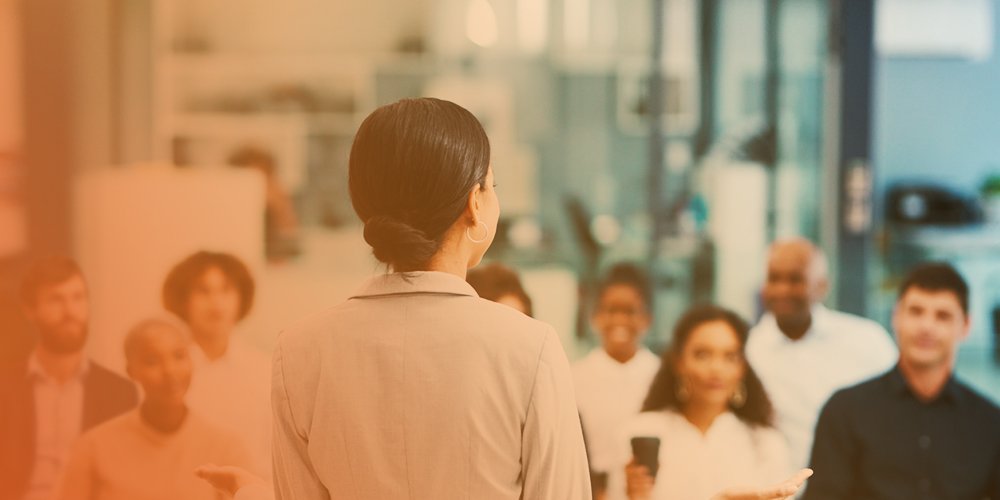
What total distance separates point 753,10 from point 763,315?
905 mm

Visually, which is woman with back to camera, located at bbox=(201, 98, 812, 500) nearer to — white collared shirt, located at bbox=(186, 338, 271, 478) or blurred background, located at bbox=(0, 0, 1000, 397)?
white collared shirt, located at bbox=(186, 338, 271, 478)

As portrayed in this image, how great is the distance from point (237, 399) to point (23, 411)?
52 cm

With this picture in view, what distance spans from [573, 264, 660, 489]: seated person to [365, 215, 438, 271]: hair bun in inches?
53.8

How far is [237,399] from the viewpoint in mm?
2232

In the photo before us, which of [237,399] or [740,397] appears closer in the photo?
[237,399]

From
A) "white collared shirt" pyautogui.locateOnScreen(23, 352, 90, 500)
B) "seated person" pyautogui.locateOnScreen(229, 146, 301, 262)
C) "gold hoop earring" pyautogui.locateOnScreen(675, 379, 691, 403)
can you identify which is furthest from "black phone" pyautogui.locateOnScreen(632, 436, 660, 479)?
"white collared shirt" pyautogui.locateOnScreen(23, 352, 90, 500)

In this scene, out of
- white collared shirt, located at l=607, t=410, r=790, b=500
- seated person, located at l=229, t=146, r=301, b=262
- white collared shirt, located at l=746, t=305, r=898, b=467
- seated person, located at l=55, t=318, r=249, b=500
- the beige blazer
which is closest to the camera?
the beige blazer

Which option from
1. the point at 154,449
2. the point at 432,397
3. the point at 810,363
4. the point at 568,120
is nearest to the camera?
the point at 432,397

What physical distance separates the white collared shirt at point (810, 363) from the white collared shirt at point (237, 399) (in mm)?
1189

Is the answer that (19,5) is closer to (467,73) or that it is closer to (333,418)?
(467,73)

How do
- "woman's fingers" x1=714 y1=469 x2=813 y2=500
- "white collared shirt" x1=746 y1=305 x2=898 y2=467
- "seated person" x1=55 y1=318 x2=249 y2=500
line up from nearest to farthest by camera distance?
"woman's fingers" x1=714 y1=469 x2=813 y2=500 → "seated person" x1=55 y1=318 x2=249 y2=500 → "white collared shirt" x1=746 y1=305 x2=898 y2=467

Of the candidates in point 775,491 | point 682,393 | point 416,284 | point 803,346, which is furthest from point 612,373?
point 416,284

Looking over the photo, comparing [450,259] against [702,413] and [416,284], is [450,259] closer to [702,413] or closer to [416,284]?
[416,284]

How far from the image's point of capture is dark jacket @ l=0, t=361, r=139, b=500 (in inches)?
89.4
